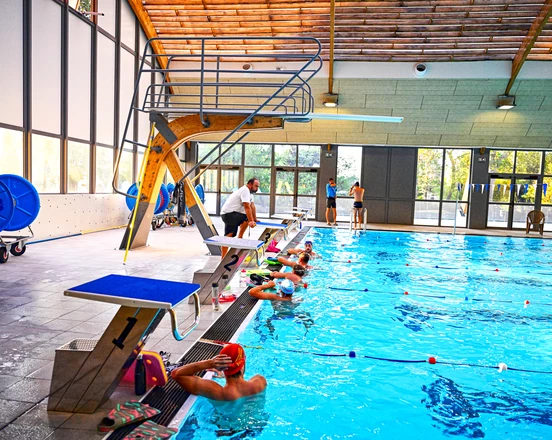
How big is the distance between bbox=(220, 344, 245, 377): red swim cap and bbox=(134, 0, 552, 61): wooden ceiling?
11.9m

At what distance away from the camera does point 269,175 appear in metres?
19.1

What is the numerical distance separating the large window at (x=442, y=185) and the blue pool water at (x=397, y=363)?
10.1 metres

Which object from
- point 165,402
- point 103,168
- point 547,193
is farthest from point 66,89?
point 547,193

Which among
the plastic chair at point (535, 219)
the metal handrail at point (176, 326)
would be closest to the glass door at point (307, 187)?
the plastic chair at point (535, 219)

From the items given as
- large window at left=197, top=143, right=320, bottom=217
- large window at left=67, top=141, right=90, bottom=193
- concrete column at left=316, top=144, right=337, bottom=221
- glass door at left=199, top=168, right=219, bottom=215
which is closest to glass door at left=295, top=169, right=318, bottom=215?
large window at left=197, top=143, right=320, bottom=217

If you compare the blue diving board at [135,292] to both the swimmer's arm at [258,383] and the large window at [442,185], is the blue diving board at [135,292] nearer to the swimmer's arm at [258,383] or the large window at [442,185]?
the swimmer's arm at [258,383]

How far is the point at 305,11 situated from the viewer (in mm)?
13125

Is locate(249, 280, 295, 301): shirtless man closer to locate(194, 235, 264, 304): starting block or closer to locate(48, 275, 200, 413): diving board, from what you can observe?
locate(194, 235, 264, 304): starting block

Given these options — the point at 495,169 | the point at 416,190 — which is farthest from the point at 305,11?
the point at 495,169

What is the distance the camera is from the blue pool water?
3.20m

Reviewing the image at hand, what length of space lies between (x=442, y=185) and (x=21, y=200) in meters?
15.1

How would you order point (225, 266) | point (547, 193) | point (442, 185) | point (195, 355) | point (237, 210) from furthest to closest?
point (442, 185) < point (547, 193) < point (237, 210) < point (225, 266) < point (195, 355)

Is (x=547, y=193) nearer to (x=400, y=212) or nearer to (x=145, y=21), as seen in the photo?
(x=400, y=212)

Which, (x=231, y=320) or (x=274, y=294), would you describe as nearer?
(x=231, y=320)
